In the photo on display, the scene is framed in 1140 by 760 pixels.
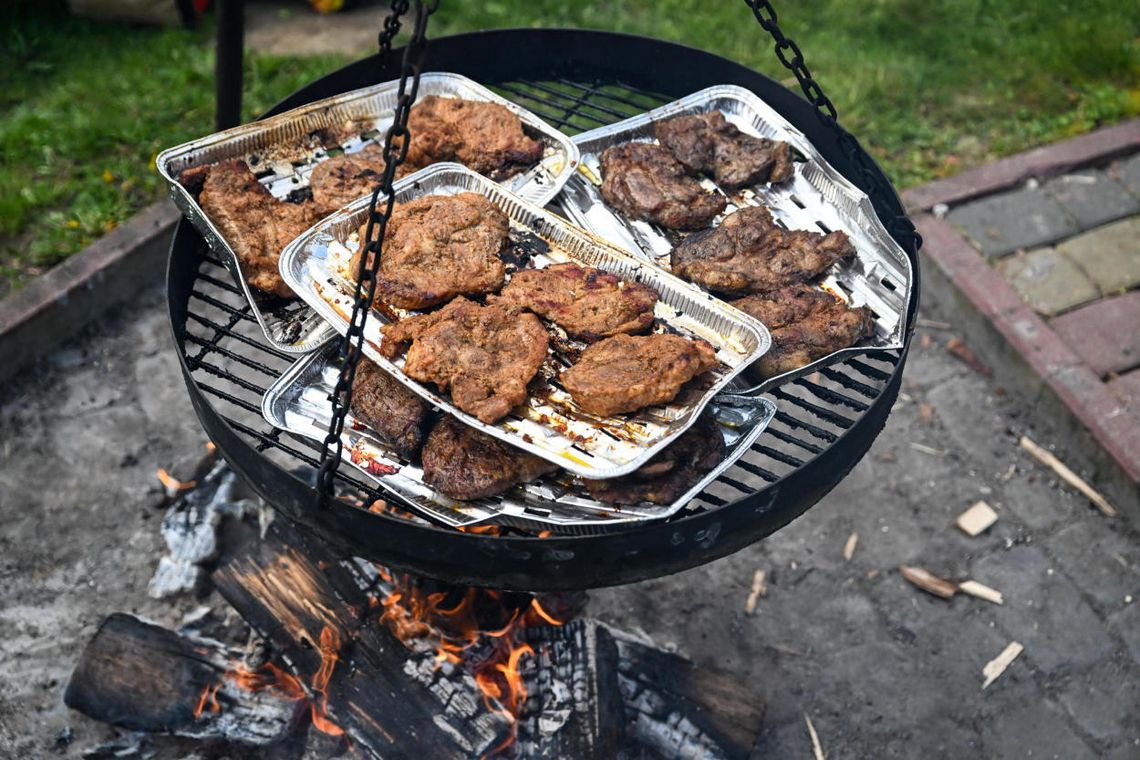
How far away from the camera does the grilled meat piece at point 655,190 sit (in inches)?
154

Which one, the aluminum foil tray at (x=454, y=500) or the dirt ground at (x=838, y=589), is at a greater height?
the aluminum foil tray at (x=454, y=500)

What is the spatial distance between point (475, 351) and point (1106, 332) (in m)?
4.31

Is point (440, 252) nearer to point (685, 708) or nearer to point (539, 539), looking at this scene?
point (539, 539)

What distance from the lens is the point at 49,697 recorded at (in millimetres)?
4168

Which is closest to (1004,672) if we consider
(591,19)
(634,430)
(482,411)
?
(634,430)

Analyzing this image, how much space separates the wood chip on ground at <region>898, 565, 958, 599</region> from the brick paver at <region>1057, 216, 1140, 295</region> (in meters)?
2.40

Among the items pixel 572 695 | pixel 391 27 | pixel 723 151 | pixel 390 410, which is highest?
pixel 391 27

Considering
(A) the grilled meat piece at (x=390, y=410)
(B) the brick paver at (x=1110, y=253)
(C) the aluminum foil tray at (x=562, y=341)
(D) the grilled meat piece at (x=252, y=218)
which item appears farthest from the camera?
(B) the brick paver at (x=1110, y=253)

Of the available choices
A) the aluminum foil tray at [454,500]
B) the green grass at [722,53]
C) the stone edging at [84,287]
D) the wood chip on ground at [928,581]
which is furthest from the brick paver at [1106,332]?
the stone edging at [84,287]

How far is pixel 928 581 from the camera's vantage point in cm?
475

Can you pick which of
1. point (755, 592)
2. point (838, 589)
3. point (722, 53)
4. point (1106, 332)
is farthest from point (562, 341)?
point (722, 53)

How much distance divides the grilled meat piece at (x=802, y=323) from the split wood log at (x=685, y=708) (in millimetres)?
1453

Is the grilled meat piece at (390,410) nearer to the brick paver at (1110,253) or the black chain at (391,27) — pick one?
the black chain at (391,27)

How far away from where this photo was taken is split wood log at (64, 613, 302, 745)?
12.8 ft
